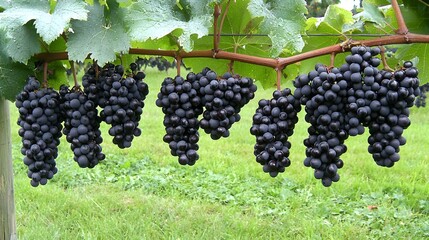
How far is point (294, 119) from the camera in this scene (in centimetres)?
123

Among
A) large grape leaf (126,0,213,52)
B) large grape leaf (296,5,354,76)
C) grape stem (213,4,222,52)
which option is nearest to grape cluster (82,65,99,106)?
large grape leaf (126,0,213,52)

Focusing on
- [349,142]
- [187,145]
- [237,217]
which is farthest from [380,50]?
[349,142]

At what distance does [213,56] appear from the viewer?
53.2 inches

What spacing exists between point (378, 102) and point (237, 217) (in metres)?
2.30

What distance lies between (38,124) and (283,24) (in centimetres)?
72

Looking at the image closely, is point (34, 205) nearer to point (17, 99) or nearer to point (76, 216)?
point (76, 216)

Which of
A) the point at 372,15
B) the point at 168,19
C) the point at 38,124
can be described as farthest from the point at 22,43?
the point at 372,15

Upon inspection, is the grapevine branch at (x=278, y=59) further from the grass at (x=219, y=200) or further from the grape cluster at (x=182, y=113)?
the grass at (x=219, y=200)

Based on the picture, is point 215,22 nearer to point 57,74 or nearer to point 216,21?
point 216,21

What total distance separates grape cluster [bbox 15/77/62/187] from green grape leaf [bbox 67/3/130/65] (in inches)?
8.0

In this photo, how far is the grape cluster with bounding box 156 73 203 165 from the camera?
4.17ft

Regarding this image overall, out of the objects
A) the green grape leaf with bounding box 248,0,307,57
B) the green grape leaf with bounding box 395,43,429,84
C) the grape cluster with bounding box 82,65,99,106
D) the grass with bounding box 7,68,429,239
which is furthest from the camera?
the grass with bounding box 7,68,429,239

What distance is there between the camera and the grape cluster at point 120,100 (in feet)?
4.31

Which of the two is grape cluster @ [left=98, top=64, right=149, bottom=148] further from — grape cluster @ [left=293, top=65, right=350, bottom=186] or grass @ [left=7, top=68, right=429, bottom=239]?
grass @ [left=7, top=68, right=429, bottom=239]
